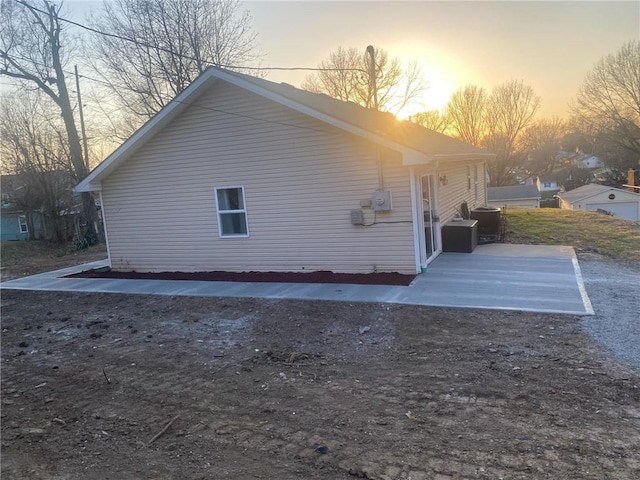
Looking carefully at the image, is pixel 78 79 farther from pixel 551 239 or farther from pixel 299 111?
pixel 551 239

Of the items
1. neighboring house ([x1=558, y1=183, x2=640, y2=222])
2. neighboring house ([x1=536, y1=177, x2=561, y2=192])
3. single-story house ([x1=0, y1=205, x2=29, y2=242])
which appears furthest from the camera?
neighboring house ([x1=536, y1=177, x2=561, y2=192])

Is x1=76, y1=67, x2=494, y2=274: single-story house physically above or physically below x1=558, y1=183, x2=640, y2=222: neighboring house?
above

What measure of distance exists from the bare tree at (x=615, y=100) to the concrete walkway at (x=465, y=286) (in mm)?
30797

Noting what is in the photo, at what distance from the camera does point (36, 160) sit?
916 inches

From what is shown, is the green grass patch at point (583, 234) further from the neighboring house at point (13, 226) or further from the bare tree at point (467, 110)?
the neighboring house at point (13, 226)

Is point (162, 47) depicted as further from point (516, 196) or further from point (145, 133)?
point (516, 196)

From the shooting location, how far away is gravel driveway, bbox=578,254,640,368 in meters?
4.85

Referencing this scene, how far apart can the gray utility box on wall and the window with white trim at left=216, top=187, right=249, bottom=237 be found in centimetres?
502

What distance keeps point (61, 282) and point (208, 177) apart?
4.80 m

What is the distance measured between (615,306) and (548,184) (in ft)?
223

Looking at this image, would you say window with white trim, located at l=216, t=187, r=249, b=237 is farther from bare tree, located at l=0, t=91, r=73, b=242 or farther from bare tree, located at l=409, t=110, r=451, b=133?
bare tree, located at l=409, t=110, r=451, b=133

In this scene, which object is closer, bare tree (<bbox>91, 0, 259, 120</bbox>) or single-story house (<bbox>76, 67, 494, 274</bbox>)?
single-story house (<bbox>76, 67, 494, 274</bbox>)

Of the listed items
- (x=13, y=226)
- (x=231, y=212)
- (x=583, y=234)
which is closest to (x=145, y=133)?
(x=231, y=212)

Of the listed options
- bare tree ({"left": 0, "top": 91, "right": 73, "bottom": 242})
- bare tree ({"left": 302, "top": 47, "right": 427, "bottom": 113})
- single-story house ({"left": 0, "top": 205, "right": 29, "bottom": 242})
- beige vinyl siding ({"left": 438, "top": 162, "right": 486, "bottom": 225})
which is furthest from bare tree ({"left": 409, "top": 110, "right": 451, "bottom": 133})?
single-story house ({"left": 0, "top": 205, "right": 29, "bottom": 242})
